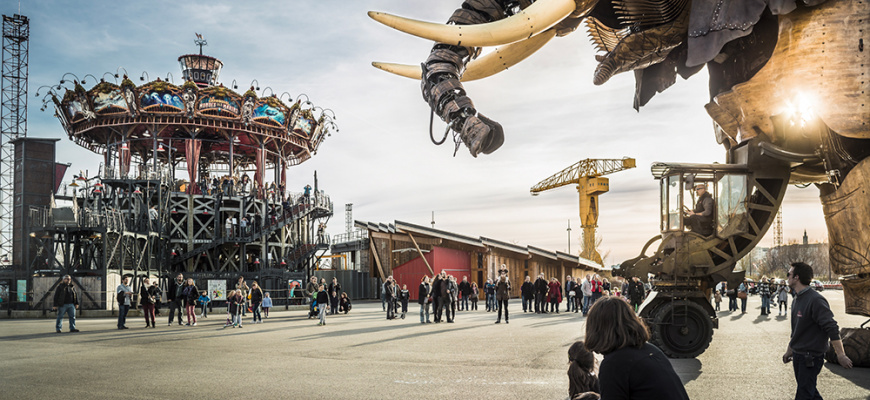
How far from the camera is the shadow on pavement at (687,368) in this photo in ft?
26.8

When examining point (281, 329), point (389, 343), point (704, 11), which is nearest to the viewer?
point (704, 11)

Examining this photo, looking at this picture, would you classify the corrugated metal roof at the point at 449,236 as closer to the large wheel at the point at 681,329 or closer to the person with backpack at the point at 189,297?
the person with backpack at the point at 189,297

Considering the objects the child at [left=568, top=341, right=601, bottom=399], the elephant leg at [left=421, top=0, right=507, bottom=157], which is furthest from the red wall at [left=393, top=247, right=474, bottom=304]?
the child at [left=568, top=341, right=601, bottom=399]

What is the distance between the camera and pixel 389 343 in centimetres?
1311

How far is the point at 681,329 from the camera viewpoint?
980cm

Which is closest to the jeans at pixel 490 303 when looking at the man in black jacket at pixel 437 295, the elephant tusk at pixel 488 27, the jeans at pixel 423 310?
the jeans at pixel 423 310

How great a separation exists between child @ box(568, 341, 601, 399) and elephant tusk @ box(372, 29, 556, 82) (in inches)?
169

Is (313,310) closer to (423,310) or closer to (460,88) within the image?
(423,310)

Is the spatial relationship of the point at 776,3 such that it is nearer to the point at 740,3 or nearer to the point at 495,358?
the point at 740,3

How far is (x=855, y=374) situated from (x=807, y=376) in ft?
11.8

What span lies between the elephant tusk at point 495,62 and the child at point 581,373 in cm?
430

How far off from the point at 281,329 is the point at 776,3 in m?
14.3

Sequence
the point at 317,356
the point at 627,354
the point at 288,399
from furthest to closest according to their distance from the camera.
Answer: the point at 317,356
the point at 288,399
the point at 627,354

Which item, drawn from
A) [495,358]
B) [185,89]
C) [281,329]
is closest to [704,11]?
[495,358]
